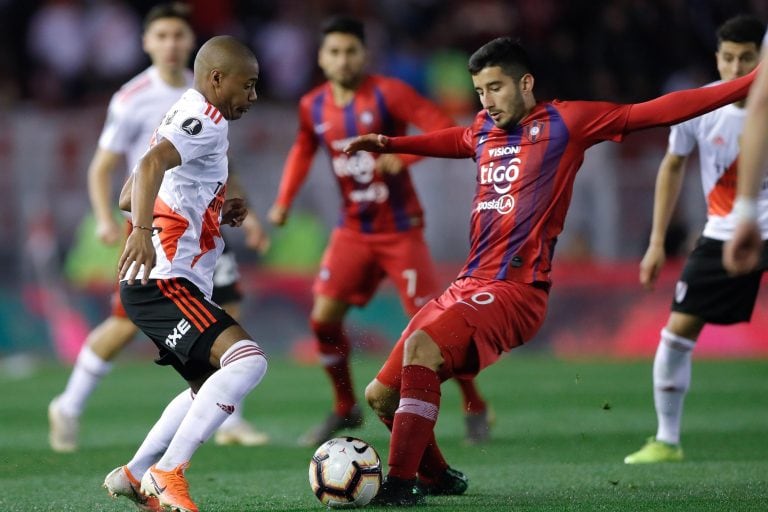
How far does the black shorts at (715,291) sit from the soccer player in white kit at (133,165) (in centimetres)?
280

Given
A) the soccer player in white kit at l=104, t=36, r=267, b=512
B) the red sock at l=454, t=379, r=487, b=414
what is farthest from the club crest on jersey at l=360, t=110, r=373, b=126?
the soccer player in white kit at l=104, t=36, r=267, b=512

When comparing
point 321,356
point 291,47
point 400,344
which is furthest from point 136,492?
point 291,47

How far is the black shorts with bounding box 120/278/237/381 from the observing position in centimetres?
568

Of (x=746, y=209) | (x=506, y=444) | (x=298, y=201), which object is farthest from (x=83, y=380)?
(x=298, y=201)

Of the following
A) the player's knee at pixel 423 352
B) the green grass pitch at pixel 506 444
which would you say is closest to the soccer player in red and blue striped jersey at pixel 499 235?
the player's knee at pixel 423 352

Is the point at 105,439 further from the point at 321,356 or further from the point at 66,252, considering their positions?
the point at 66,252

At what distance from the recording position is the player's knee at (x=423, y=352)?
5777 mm

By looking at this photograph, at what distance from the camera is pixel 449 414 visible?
10.3 metres

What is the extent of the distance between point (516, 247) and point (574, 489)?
4.12 feet

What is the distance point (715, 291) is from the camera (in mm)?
7570

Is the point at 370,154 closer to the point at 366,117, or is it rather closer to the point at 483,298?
the point at 366,117

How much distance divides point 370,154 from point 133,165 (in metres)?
1.57

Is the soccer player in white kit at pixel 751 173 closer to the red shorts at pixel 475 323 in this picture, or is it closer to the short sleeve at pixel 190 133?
the red shorts at pixel 475 323

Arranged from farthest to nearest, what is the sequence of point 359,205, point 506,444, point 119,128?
point 359,205 < point 119,128 < point 506,444
